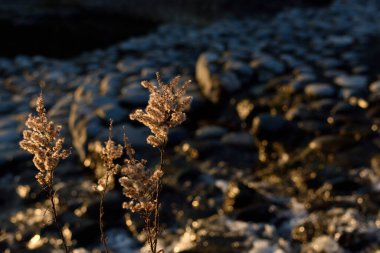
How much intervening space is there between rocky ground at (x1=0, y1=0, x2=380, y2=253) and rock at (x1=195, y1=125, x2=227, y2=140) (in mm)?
17

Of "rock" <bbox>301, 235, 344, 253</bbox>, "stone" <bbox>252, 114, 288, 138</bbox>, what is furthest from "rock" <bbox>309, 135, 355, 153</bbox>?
"rock" <bbox>301, 235, 344, 253</bbox>

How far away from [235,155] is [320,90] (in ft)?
6.04

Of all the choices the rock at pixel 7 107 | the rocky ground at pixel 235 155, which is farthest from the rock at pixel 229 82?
the rock at pixel 7 107

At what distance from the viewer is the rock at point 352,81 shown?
5.56 metres

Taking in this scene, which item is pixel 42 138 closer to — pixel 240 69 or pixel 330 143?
pixel 330 143

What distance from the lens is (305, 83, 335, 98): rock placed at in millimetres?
5371

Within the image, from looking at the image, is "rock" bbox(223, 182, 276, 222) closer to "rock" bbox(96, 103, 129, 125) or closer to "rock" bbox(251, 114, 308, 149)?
"rock" bbox(251, 114, 308, 149)

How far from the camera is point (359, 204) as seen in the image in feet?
10.7

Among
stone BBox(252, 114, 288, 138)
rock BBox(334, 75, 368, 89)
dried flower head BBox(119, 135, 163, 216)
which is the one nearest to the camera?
dried flower head BBox(119, 135, 163, 216)

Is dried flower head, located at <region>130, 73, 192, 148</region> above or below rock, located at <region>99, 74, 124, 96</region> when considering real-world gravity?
above

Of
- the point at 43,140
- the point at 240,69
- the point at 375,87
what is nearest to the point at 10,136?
the point at 240,69

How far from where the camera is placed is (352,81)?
18.5 ft

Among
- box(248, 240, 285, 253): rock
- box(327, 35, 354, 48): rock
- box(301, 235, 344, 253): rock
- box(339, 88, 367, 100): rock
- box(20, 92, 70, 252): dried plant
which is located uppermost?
box(20, 92, 70, 252): dried plant

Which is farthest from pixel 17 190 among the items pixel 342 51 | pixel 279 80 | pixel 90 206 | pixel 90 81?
pixel 342 51
